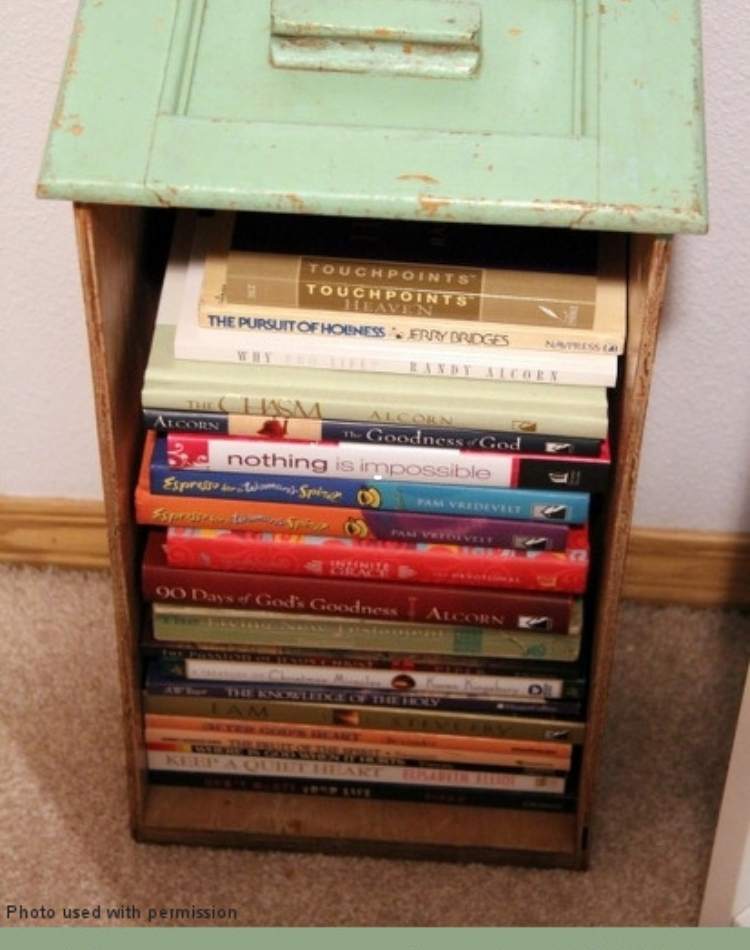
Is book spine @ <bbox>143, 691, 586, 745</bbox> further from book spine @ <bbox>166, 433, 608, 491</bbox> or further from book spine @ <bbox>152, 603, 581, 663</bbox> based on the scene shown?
book spine @ <bbox>166, 433, 608, 491</bbox>

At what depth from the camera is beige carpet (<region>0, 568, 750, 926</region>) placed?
4.25ft

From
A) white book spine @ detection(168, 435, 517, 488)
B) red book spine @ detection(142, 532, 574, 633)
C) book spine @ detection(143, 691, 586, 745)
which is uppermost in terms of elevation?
white book spine @ detection(168, 435, 517, 488)

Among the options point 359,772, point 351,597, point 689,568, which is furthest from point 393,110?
point 689,568

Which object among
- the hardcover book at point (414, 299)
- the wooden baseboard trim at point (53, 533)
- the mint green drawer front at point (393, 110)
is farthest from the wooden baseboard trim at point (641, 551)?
the mint green drawer front at point (393, 110)

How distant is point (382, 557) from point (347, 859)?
0.34m

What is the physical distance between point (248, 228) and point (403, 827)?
1.82 feet

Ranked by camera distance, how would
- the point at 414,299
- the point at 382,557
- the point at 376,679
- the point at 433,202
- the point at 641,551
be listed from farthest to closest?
the point at 641,551
the point at 376,679
the point at 382,557
the point at 414,299
the point at 433,202

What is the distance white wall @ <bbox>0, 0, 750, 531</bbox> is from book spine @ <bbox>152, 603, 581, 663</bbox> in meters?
0.30

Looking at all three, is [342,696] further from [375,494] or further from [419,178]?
[419,178]

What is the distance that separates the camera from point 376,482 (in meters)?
1.08

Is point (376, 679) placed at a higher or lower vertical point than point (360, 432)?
lower

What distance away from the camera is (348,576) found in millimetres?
1147

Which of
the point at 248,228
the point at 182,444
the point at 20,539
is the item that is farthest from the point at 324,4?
the point at 20,539

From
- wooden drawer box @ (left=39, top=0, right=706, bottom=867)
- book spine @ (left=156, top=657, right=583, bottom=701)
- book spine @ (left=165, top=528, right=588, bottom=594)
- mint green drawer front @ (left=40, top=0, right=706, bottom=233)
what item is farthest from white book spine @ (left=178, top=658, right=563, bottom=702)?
mint green drawer front @ (left=40, top=0, right=706, bottom=233)
